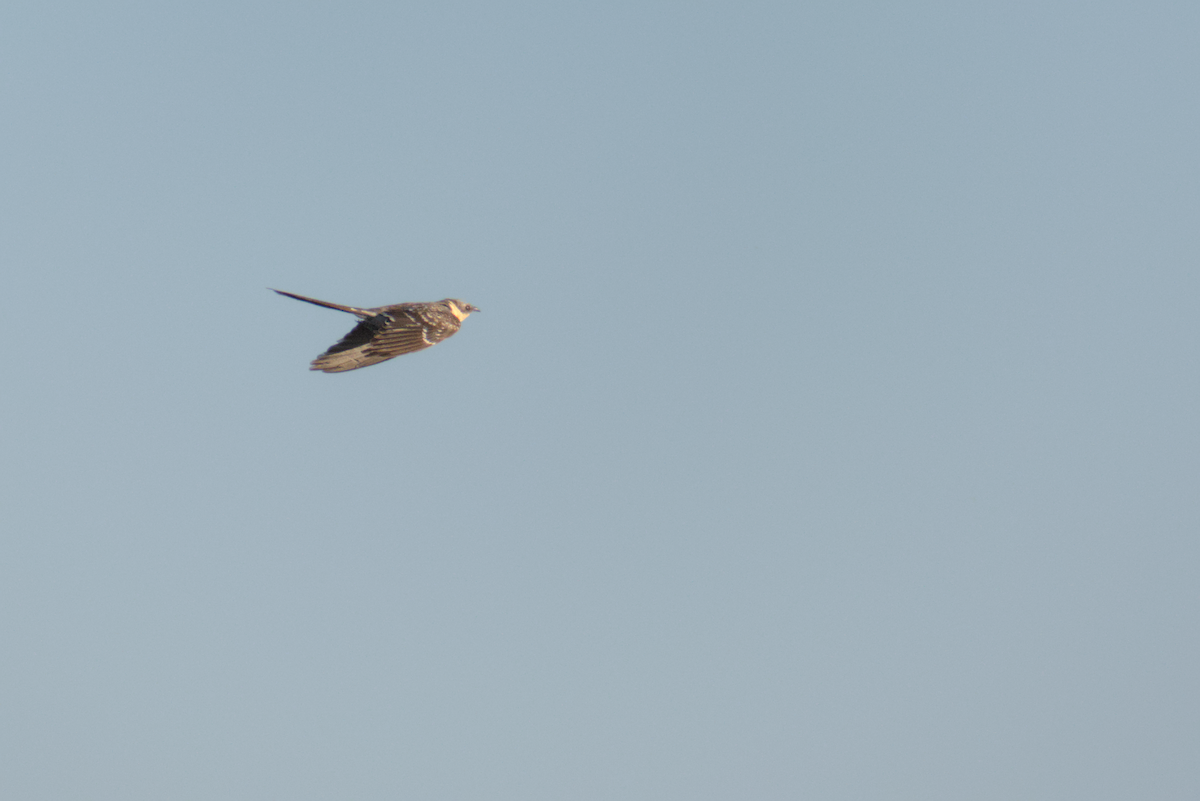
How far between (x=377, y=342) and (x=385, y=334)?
313mm

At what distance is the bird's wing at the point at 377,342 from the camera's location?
106 ft

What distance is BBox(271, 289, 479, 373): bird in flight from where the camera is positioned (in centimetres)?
3250

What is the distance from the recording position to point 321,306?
31.3 metres

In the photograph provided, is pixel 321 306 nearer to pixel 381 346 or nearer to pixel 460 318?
pixel 381 346

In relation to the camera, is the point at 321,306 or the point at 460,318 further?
the point at 460,318

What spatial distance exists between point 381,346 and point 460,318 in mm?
2792

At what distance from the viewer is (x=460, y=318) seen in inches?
1377

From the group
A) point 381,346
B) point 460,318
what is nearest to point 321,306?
point 381,346

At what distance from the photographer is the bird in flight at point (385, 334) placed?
1280 inches

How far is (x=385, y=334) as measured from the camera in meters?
33.1

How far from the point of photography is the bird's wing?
3244 cm

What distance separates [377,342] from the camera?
32906 mm

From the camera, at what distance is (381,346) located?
32969 mm
